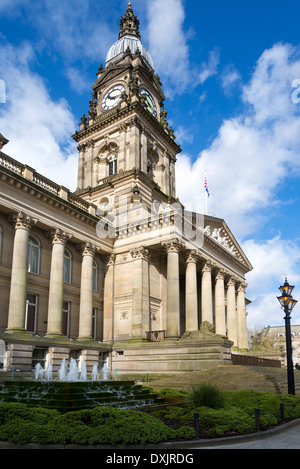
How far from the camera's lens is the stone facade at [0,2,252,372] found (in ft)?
90.7

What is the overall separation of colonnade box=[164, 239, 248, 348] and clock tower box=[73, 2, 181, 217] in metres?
9.66

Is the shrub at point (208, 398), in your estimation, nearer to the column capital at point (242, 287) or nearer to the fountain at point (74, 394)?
the fountain at point (74, 394)

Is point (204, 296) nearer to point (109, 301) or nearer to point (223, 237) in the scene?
point (109, 301)

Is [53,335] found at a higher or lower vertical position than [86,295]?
lower

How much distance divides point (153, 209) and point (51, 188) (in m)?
15.1

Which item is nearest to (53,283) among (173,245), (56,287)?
(56,287)

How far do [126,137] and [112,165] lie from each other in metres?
3.88

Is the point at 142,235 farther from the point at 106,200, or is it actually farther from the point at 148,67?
the point at 148,67

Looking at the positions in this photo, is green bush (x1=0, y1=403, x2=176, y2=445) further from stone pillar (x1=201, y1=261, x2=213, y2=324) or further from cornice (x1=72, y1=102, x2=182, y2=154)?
cornice (x1=72, y1=102, x2=182, y2=154)

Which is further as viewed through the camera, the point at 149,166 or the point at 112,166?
the point at 149,166

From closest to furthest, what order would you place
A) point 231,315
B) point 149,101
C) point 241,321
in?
1. point 231,315
2. point 241,321
3. point 149,101

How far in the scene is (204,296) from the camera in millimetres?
38156

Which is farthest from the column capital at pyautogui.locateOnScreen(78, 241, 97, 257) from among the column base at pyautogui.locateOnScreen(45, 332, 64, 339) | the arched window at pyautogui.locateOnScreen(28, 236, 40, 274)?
the column base at pyautogui.locateOnScreen(45, 332, 64, 339)

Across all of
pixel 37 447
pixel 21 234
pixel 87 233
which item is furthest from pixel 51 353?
pixel 37 447
